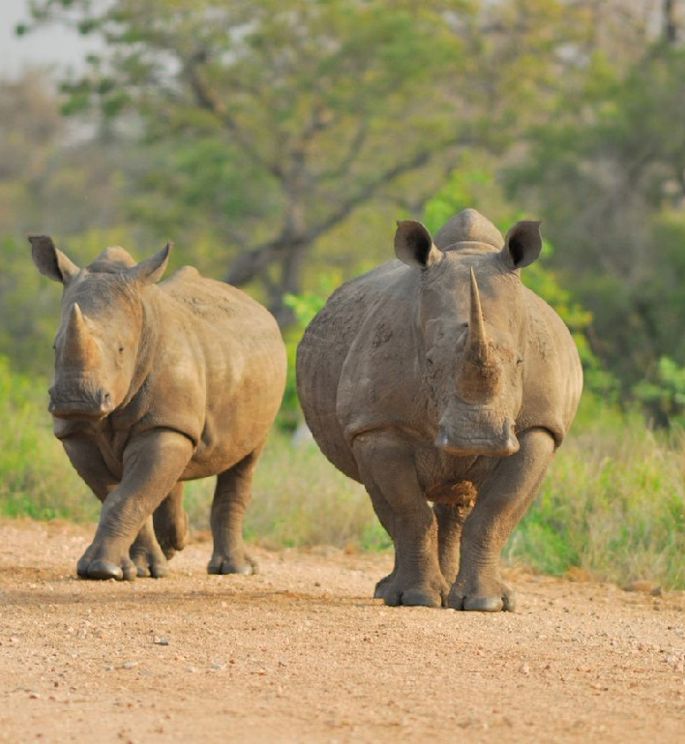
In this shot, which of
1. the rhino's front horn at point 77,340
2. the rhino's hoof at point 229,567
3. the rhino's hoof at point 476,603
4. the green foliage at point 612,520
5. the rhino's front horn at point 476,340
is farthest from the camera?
the green foliage at point 612,520

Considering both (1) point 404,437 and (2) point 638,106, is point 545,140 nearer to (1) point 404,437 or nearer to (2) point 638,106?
(2) point 638,106

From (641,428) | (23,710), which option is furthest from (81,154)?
(23,710)

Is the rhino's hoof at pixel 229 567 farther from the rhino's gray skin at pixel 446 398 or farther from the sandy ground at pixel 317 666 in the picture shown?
the rhino's gray skin at pixel 446 398

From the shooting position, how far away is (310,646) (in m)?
6.98

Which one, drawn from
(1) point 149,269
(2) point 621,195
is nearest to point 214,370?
(1) point 149,269

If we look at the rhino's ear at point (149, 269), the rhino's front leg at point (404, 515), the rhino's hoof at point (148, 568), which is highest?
the rhino's ear at point (149, 269)

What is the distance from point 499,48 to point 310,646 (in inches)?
1165

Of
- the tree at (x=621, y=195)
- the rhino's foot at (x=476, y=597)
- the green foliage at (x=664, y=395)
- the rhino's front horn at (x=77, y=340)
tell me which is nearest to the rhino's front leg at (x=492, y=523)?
the rhino's foot at (x=476, y=597)

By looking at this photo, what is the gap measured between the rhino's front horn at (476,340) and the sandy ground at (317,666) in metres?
1.13

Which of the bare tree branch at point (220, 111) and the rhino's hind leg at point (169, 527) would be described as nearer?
the rhino's hind leg at point (169, 527)

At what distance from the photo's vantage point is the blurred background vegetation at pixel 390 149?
73.1 feet

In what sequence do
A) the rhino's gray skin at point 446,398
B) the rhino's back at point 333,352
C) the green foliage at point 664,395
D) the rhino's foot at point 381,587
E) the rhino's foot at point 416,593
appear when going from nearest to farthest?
the rhino's gray skin at point 446,398 → the rhino's foot at point 416,593 → the rhino's foot at point 381,587 → the rhino's back at point 333,352 → the green foliage at point 664,395

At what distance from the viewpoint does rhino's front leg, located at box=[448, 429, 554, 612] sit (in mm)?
8078

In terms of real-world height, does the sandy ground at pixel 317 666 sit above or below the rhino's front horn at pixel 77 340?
below
